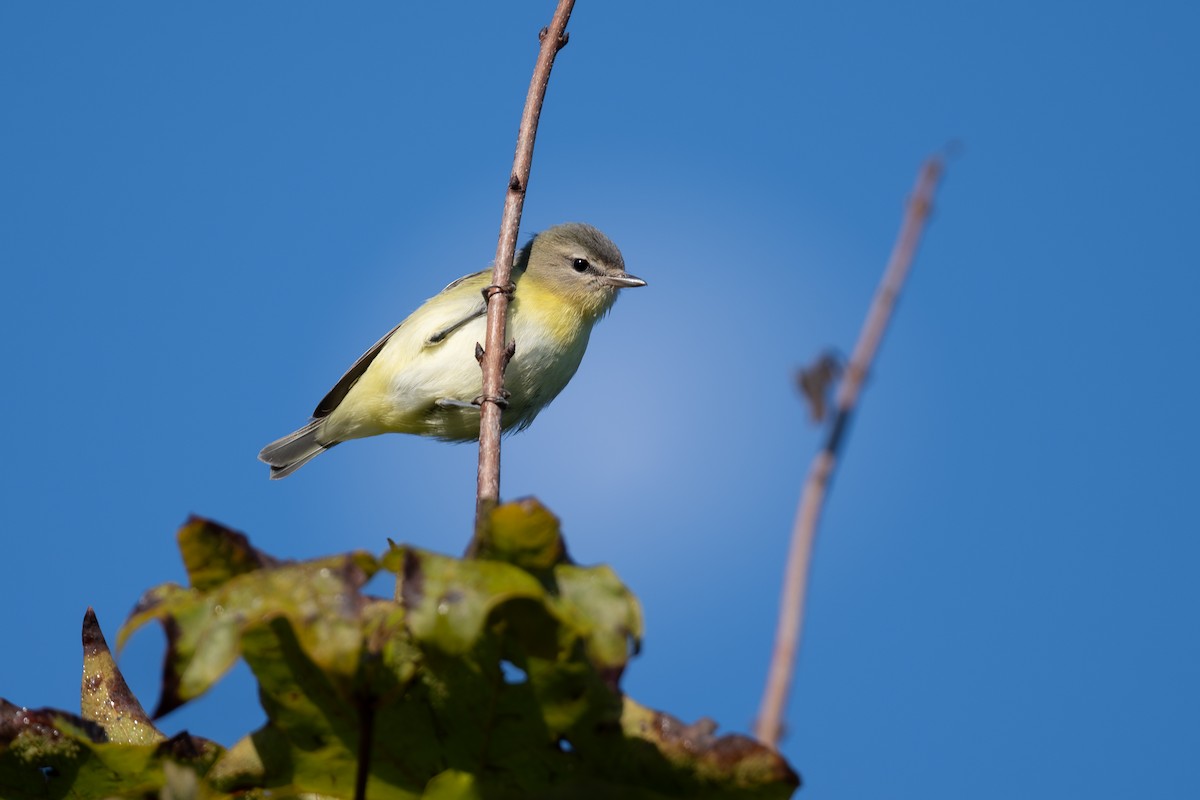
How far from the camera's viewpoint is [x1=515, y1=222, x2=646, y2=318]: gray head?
7.56 metres

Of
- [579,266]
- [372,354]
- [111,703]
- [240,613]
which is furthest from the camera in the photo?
[579,266]

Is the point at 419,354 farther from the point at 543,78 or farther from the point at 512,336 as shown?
the point at 543,78

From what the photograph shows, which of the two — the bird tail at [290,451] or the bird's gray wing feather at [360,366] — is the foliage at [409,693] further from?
the bird tail at [290,451]

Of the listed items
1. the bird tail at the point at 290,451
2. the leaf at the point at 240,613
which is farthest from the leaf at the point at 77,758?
the bird tail at the point at 290,451

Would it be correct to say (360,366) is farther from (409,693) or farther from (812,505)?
(812,505)

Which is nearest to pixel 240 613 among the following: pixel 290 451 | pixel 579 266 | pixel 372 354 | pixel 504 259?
pixel 504 259

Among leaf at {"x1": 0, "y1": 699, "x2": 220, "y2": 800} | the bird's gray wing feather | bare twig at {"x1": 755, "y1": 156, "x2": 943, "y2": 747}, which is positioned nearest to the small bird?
the bird's gray wing feather

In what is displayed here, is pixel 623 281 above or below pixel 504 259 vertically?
above

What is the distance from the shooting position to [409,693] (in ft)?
4.25

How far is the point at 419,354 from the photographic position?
23.1ft

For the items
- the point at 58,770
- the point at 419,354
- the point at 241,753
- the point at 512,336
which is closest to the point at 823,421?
the point at 241,753

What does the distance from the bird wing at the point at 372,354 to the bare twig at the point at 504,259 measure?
9.95ft

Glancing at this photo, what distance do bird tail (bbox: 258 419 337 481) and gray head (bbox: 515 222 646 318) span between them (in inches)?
71.4

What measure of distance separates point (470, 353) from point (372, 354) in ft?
3.26
